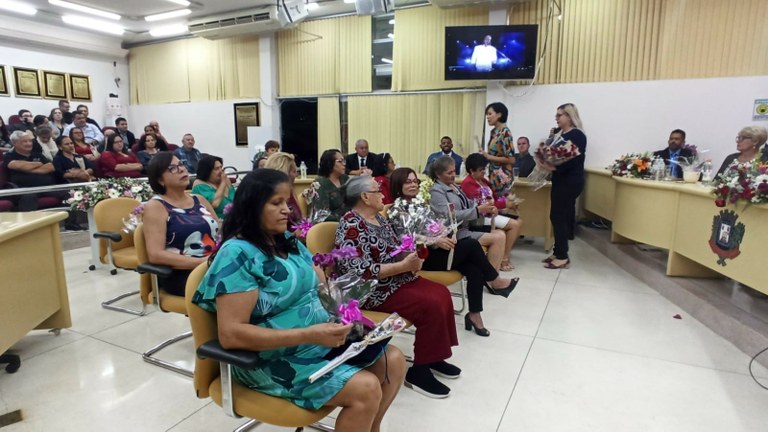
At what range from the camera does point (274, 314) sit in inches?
58.1

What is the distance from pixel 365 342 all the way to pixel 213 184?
2.46m

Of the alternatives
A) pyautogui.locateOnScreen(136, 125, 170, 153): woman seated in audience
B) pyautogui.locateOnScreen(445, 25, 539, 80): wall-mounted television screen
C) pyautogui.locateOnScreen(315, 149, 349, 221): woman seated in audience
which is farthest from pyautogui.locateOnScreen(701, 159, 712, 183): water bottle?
pyautogui.locateOnScreen(136, 125, 170, 153): woman seated in audience

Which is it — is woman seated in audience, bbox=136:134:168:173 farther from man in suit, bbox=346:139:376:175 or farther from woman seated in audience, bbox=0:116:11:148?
man in suit, bbox=346:139:376:175

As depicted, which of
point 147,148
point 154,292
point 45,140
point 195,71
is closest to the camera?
point 154,292

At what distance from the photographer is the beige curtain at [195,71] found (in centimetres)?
899

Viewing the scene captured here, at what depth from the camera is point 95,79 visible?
9.79m

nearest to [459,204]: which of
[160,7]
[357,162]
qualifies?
[357,162]

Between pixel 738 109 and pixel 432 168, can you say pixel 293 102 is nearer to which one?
pixel 432 168

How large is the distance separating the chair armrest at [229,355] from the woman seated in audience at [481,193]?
8.83 ft

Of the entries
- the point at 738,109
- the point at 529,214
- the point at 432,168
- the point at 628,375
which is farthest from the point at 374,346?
the point at 738,109

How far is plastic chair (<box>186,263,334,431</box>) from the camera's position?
1.38 m

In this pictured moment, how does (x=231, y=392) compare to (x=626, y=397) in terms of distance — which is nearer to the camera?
(x=231, y=392)

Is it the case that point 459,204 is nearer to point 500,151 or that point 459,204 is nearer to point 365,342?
point 500,151

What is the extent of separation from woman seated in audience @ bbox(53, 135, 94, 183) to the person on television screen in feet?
18.6
